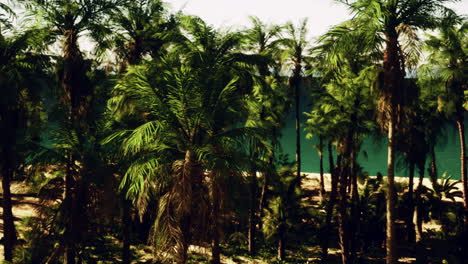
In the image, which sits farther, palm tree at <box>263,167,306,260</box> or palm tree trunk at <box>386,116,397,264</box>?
palm tree at <box>263,167,306,260</box>

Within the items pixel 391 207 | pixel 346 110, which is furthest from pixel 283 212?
pixel 391 207

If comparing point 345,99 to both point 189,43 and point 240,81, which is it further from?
point 189,43

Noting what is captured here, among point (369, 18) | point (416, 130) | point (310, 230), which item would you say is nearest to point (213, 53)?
point (369, 18)

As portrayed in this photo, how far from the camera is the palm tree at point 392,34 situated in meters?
10.0

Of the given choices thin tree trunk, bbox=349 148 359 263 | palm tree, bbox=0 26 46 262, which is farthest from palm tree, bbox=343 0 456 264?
palm tree, bbox=0 26 46 262

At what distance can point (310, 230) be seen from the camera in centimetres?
2414

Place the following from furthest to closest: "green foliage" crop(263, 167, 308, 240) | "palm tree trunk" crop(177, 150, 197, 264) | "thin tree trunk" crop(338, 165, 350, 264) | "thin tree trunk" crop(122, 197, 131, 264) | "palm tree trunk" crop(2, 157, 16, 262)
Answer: "green foliage" crop(263, 167, 308, 240)
"thin tree trunk" crop(338, 165, 350, 264)
"thin tree trunk" crop(122, 197, 131, 264)
"palm tree trunk" crop(2, 157, 16, 262)
"palm tree trunk" crop(177, 150, 197, 264)

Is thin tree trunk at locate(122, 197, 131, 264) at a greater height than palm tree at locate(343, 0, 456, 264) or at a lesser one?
lesser

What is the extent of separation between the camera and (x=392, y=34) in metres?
10.6

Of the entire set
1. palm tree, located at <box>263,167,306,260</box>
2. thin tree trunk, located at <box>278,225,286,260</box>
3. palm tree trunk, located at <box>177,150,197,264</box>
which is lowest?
thin tree trunk, located at <box>278,225,286,260</box>

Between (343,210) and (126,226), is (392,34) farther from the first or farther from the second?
(126,226)

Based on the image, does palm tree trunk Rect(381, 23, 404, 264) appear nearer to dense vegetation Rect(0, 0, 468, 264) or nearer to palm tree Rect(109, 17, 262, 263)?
dense vegetation Rect(0, 0, 468, 264)

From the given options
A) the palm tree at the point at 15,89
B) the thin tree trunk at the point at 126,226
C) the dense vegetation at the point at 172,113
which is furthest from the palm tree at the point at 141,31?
the thin tree trunk at the point at 126,226

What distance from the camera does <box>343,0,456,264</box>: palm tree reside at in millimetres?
10016
